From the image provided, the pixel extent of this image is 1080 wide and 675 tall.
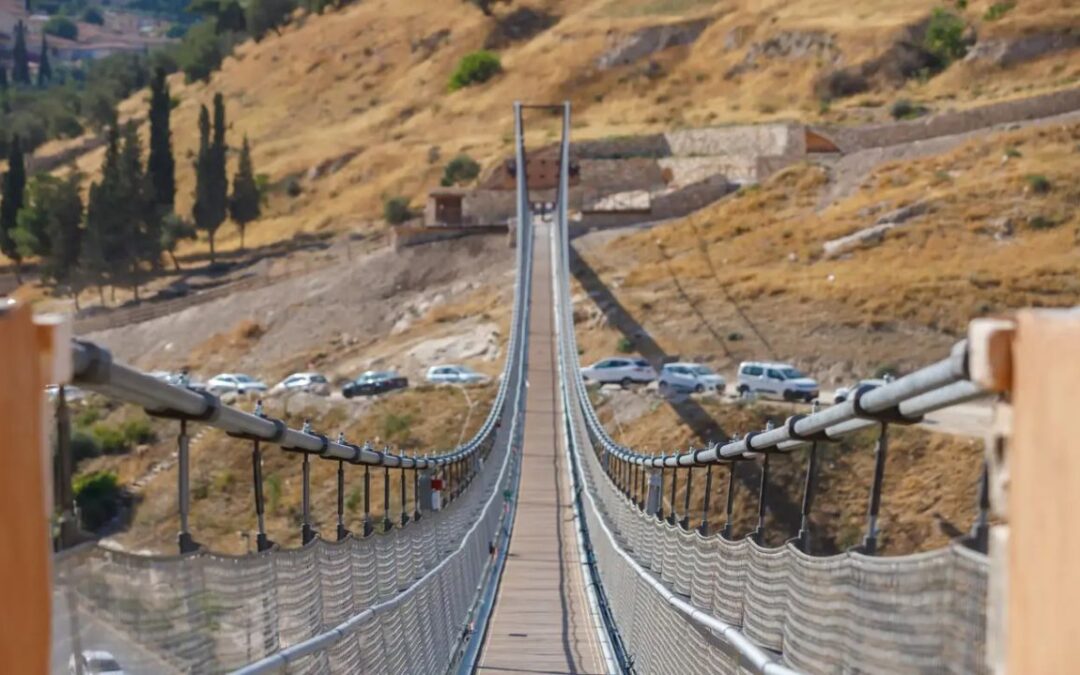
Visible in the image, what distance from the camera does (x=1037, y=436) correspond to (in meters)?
3.10

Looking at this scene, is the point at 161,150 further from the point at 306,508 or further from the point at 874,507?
the point at 874,507

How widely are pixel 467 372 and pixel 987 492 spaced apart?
4695cm

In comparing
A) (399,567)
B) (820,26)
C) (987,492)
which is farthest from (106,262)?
(987,492)

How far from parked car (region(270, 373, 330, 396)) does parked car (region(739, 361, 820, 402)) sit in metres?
11.1

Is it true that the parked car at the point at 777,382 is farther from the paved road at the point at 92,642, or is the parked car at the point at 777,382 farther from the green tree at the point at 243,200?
the green tree at the point at 243,200

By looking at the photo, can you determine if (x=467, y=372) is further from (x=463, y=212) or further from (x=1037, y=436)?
(x=1037, y=436)

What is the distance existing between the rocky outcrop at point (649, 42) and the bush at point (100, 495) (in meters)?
64.4

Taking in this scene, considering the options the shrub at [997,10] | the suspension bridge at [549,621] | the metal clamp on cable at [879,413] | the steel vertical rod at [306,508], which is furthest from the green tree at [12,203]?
the metal clamp on cable at [879,413]

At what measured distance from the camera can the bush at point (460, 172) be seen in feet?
279

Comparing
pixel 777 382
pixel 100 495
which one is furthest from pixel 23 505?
pixel 777 382

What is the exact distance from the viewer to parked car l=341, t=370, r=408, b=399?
4950cm

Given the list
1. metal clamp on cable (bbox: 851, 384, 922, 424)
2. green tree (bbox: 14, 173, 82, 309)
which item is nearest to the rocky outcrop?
green tree (bbox: 14, 173, 82, 309)

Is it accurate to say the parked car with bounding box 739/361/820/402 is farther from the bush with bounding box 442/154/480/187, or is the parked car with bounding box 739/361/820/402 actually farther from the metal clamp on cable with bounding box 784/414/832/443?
the bush with bounding box 442/154/480/187

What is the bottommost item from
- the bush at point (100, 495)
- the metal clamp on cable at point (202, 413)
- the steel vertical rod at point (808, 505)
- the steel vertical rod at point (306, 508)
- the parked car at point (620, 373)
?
the bush at point (100, 495)
